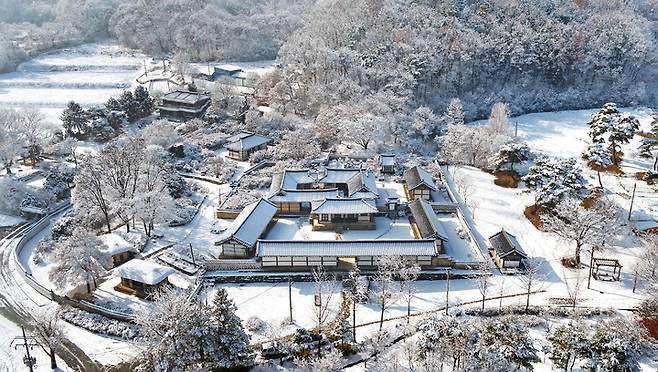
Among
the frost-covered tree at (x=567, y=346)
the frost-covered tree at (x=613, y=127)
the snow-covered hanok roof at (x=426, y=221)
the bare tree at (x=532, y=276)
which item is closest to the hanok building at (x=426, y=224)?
the snow-covered hanok roof at (x=426, y=221)

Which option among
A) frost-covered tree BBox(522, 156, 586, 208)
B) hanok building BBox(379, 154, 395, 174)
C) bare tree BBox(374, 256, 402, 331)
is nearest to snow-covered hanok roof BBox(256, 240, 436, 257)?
bare tree BBox(374, 256, 402, 331)

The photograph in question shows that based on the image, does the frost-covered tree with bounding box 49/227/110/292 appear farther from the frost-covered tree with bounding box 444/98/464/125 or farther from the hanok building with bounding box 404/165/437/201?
the frost-covered tree with bounding box 444/98/464/125

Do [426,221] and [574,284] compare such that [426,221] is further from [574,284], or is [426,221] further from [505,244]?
[574,284]

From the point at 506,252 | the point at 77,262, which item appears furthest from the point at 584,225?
the point at 77,262

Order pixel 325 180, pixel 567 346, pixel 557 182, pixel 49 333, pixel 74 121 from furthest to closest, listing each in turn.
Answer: pixel 74 121 < pixel 325 180 < pixel 557 182 < pixel 49 333 < pixel 567 346

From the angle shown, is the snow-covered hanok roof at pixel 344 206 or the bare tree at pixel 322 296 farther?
the snow-covered hanok roof at pixel 344 206

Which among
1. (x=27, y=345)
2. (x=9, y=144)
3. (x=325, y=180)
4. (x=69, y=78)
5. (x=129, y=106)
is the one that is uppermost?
(x=69, y=78)

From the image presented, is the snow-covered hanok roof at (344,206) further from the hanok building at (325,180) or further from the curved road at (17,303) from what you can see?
the curved road at (17,303)
